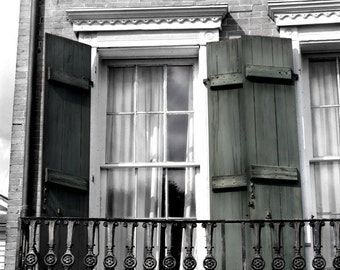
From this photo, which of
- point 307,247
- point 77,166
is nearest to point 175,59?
point 77,166

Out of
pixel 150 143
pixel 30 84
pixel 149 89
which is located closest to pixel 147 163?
pixel 150 143

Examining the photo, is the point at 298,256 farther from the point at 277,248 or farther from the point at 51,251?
the point at 51,251

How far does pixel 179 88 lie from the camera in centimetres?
948

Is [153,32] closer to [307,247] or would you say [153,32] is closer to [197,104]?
[197,104]

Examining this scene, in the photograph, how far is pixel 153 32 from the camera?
934cm

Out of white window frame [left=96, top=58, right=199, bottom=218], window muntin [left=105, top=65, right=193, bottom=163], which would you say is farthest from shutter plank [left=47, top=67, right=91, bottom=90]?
window muntin [left=105, top=65, right=193, bottom=163]

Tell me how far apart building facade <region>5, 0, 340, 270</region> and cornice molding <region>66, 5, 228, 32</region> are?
0.05 ft

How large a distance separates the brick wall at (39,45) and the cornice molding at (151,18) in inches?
7.9

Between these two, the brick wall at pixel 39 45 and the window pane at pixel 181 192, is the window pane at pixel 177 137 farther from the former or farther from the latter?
the brick wall at pixel 39 45

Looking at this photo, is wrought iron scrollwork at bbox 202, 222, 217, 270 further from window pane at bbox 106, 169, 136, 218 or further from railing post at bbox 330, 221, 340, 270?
window pane at bbox 106, 169, 136, 218

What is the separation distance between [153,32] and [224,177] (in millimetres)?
1858

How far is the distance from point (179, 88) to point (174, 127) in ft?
1.47

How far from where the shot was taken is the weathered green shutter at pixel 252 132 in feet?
27.8

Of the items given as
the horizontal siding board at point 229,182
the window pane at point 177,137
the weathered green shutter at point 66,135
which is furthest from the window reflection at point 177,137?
the weathered green shutter at point 66,135
